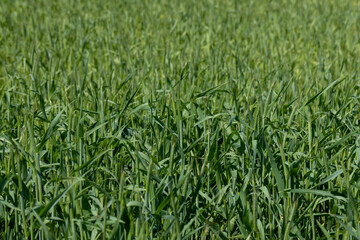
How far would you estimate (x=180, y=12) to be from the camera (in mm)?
5785

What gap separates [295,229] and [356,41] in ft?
10.2

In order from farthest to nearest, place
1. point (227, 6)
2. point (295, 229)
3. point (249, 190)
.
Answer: point (227, 6) < point (249, 190) < point (295, 229)

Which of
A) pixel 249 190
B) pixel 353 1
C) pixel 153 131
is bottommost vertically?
pixel 353 1

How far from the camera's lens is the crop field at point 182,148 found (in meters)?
1.49

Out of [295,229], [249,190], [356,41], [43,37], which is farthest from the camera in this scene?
[43,37]

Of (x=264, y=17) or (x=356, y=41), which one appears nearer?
(x=356, y=41)

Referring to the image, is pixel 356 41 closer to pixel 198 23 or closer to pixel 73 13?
pixel 198 23

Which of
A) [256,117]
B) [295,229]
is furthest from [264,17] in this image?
[295,229]

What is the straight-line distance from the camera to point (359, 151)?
1841 millimetres

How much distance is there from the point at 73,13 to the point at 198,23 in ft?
5.14

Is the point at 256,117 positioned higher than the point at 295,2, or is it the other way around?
the point at 256,117

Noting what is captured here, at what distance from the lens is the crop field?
149 centimetres

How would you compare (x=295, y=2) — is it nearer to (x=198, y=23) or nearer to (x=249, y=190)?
(x=198, y=23)

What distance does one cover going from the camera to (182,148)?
1788mm
